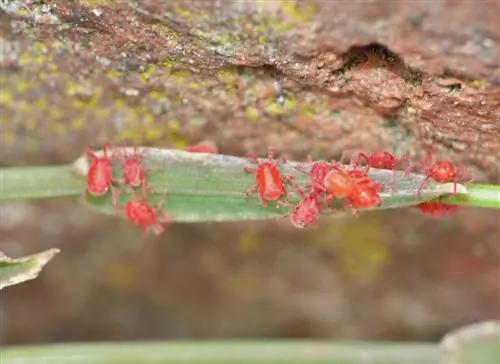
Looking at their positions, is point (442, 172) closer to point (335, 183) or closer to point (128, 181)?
point (335, 183)

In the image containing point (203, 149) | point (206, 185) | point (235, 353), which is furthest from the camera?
point (235, 353)

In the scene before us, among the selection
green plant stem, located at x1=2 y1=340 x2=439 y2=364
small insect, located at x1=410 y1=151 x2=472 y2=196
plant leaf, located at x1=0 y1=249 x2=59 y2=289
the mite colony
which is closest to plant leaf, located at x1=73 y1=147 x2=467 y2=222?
the mite colony

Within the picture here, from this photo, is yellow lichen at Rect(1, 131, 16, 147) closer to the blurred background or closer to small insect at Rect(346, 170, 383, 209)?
the blurred background

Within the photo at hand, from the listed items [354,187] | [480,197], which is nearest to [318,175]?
[354,187]

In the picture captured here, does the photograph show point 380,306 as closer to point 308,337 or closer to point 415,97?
point 308,337

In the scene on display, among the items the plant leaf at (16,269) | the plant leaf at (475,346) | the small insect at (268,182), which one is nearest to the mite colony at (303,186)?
the small insect at (268,182)

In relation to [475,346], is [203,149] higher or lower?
higher
